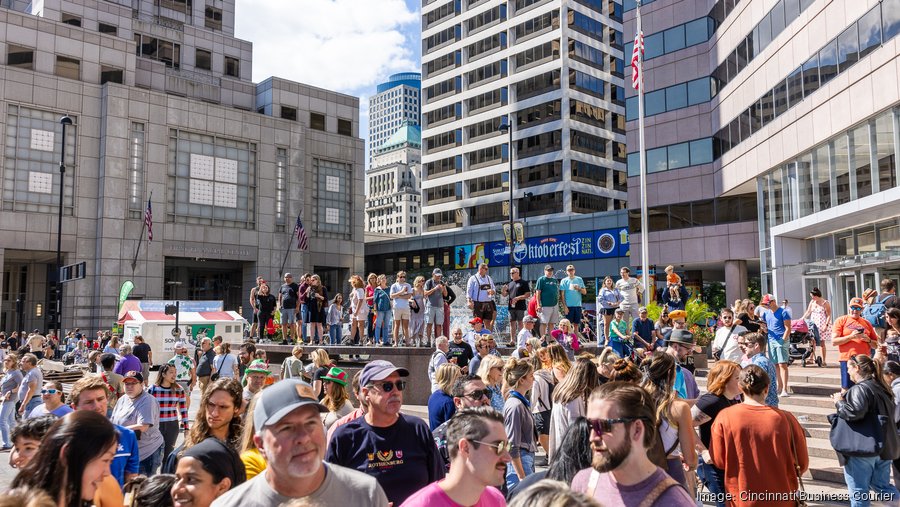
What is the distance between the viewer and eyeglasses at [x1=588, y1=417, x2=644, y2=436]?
314 centimetres

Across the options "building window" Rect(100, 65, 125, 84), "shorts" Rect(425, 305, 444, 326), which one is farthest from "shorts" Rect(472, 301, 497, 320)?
"building window" Rect(100, 65, 125, 84)

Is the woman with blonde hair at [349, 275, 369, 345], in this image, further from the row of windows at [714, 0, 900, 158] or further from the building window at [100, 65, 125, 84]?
the building window at [100, 65, 125, 84]

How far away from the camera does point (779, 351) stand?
43.3 ft

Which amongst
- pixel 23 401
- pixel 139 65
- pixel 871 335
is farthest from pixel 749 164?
pixel 139 65

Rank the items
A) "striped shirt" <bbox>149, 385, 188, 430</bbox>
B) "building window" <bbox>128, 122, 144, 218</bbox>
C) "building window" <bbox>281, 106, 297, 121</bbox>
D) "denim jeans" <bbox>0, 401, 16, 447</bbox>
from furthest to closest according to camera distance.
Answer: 1. "building window" <bbox>281, 106, 297, 121</bbox>
2. "building window" <bbox>128, 122, 144, 218</bbox>
3. "denim jeans" <bbox>0, 401, 16, 447</bbox>
4. "striped shirt" <bbox>149, 385, 188, 430</bbox>

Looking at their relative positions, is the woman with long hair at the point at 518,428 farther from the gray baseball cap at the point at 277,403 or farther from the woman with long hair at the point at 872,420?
the gray baseball cap at the point at 277,403

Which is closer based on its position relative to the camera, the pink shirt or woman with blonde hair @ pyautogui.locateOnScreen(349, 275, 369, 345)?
the pink shirt

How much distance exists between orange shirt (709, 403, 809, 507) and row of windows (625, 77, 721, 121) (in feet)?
118

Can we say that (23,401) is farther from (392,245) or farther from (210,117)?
(392,245)

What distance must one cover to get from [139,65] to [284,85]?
11.4m

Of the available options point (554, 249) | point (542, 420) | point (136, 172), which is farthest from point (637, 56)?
point (136, 172)

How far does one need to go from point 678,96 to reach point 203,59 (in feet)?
135

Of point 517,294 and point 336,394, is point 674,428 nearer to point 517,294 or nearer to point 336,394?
point 336,394

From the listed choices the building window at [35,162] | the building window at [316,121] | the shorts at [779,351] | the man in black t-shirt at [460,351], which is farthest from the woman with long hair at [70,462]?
the building window at [316,121]
